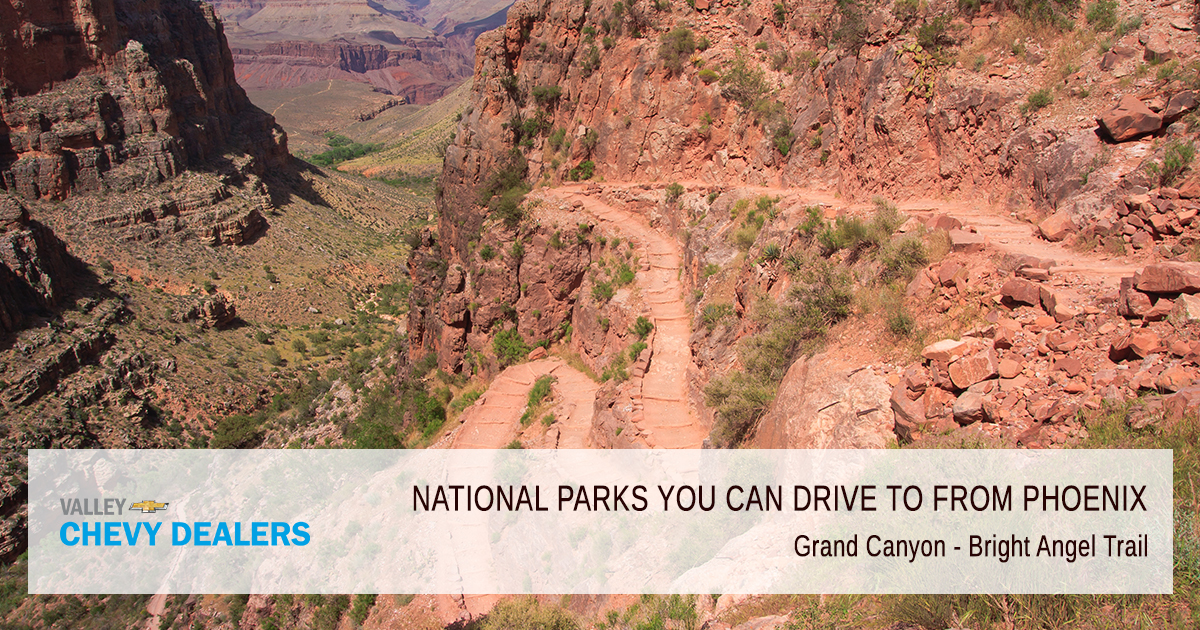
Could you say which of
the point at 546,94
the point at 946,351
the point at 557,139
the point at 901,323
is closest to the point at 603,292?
the point at 557,139

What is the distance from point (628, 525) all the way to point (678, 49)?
654 inches

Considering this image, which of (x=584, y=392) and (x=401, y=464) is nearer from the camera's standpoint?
(x=584, y=392)

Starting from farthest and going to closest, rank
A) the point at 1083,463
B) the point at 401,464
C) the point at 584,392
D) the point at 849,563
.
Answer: the point at 401,464 → the point at 584,392 → the point at 849,563 → the point at 1083,463

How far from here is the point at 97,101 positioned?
45719 mm

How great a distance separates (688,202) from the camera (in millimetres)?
18062

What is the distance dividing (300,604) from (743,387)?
41.4ft

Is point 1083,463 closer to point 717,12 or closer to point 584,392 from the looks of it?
point 584,392

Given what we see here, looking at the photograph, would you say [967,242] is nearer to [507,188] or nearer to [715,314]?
[715,314]

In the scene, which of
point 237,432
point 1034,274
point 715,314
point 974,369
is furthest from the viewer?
point 237,432

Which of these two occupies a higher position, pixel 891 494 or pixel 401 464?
pixel 891 494

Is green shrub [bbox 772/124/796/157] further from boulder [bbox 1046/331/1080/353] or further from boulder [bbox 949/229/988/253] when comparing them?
boulder [bbox 1046/331/1080/353]

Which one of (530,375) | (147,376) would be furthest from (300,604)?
(147,376)

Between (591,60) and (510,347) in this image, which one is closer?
(510,347)

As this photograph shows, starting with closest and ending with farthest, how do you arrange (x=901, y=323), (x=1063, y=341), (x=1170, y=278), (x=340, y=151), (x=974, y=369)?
(x=1170, y=278)
(x=1063, y=341)
(x=974, y=369)
(x=901, y=323)
(x=340, y=151)
